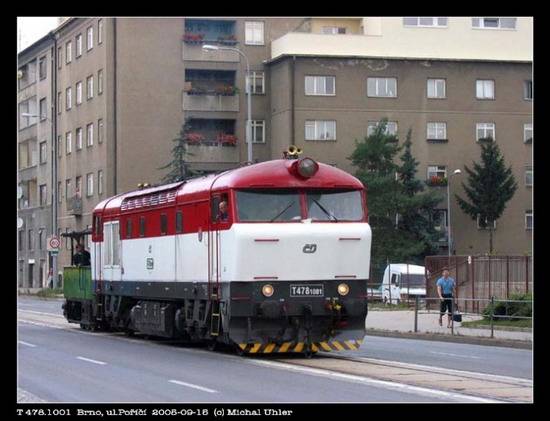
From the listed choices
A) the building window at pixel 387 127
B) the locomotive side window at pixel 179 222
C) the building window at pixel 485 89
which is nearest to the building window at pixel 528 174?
the building window at pixel 485 89

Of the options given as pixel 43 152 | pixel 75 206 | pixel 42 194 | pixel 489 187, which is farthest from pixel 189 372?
pixel 43 152

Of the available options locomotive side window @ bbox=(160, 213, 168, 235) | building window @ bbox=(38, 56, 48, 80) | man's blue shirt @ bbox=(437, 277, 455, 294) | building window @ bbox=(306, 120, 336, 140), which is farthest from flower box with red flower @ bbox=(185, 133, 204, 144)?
locomotive side window @ bbox=(160, 213, 168, 235)

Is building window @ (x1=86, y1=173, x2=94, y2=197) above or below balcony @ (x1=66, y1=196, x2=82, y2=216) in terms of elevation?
above

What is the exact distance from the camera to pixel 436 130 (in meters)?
72.4

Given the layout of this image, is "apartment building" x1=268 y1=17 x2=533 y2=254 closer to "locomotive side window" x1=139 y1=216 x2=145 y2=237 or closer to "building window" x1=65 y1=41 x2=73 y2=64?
"building window" x1=65 y1=41 x2=73 y2=64

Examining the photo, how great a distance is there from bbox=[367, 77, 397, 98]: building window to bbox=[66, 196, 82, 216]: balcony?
64.9ft

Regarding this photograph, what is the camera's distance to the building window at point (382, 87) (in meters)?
70.8

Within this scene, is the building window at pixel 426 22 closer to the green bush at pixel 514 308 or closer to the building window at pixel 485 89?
the building window at pixel 485 89

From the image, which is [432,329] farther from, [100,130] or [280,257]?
[100,130]

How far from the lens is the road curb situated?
27359 mm

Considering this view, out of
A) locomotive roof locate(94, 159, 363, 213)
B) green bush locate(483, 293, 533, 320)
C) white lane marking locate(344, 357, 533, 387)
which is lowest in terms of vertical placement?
white lane marking locate(344, 357, 533, 387)

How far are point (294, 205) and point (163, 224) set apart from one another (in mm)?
4635
